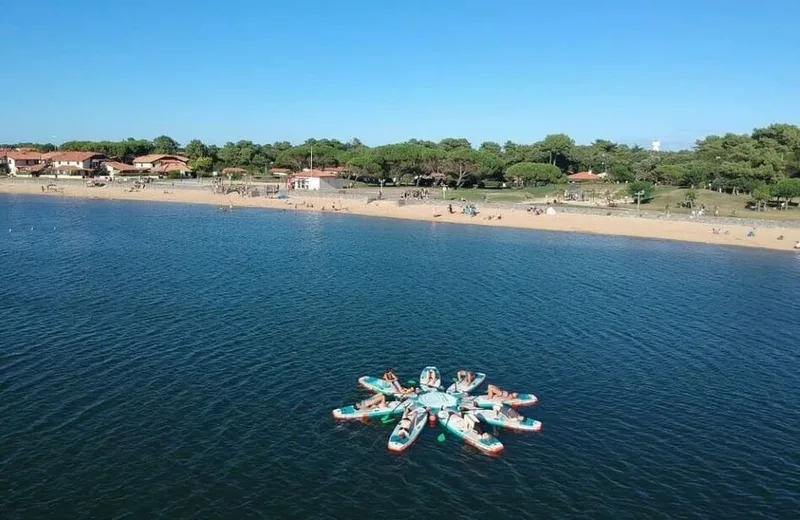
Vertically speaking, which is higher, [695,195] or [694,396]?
[695,195]

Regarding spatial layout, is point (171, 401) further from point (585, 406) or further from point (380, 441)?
point (585, 406)

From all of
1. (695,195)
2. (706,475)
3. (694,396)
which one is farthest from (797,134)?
(706,475)

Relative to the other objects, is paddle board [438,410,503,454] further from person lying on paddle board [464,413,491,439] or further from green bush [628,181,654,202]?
green bush [628,181,654,202]

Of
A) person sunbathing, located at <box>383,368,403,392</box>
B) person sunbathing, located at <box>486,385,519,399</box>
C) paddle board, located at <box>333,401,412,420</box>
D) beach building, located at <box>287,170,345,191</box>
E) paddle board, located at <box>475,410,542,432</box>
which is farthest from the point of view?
beach building, located at <box>287,170,345,191</box>

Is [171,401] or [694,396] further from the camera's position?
[694,396]

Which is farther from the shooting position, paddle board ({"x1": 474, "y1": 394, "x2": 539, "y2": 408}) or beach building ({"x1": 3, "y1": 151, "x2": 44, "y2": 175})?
beach building ({"x1": 3, "y1": 151, "x2": 44, "y2": 175})

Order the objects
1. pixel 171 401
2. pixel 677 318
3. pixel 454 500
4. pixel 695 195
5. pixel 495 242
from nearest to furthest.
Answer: pixel 454 500 < pixel 171 401 < pixel 677 318 < pixel 495 242 < pixel 695 195

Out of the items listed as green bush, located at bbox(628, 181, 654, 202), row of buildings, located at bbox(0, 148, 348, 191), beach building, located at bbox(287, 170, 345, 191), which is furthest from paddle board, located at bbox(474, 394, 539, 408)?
row of buildings, located at bbox(0, 148, 348, 191)
